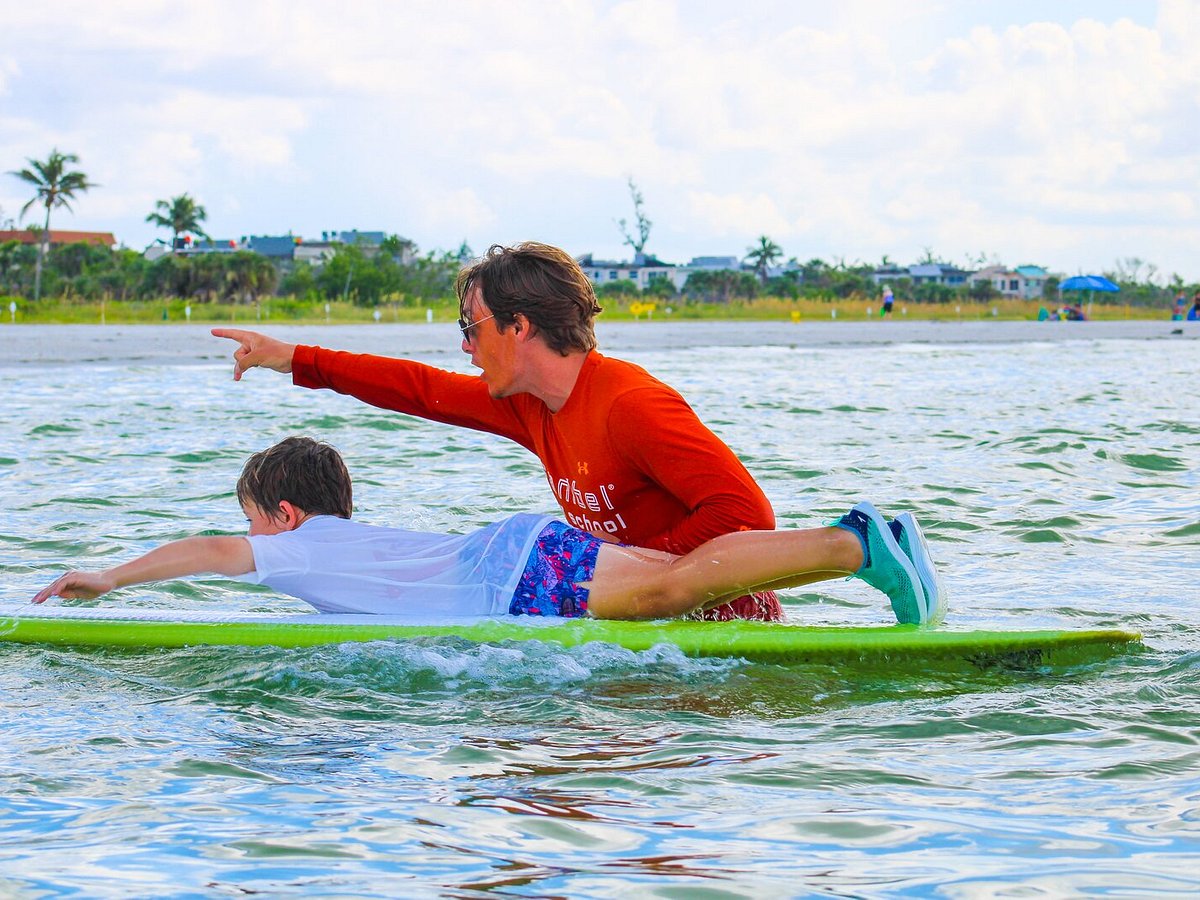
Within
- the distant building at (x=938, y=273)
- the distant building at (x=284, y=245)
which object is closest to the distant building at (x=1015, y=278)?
the distant building at (x=938, y=273)

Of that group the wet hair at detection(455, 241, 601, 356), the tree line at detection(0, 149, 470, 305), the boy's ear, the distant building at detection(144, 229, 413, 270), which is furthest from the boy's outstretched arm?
the distant building at detection(144, 229, 413, 270)

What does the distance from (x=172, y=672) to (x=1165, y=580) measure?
3.80 metres

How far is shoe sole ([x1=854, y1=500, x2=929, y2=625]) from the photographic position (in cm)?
407

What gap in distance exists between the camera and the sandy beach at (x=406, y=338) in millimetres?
21497

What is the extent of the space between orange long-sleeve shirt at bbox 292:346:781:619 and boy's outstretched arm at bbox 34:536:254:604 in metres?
0.84

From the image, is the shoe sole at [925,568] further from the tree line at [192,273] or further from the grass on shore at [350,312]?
the tree line at [192,273]

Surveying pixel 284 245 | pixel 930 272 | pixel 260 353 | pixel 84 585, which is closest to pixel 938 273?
pixel 930 272

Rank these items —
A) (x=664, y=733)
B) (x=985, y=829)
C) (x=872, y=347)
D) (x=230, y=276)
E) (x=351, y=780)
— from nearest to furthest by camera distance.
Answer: (x=985, y=829), (x=351, y=780), (x=664, y=733), (x=872, y=347), (x=230, y=276)

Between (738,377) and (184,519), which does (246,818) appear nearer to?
(184,519)

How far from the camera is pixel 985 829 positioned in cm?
281

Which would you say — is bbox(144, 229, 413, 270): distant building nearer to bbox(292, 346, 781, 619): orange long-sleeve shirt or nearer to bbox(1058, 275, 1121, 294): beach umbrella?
bbox(1058, 275, 1121, 294): beach umbrella

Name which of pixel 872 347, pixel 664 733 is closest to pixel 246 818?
pixel 664 733

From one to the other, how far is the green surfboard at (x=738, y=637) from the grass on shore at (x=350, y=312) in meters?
28.2

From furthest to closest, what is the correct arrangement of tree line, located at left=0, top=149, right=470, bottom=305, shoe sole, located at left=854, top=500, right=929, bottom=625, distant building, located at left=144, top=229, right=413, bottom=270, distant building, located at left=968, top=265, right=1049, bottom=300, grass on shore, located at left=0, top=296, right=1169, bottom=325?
distant building, located at left=968, top=265, right=1049, bottom=300, distant building, located at left=144, top=229, right=413, bottom=270, tree line, located at left=0, top=149, right=470, bottom=305, grass on shore, located at left=0, top=296, right=1169, bottom=325, shoe sole, located at left=854, top=500, right=929, bottom=625
